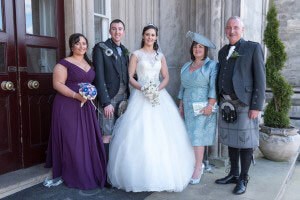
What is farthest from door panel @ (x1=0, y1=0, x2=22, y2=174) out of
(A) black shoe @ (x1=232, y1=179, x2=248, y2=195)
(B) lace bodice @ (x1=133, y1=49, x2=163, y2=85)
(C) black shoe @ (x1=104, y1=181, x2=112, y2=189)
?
(A) black shoe @ (x1=232, y1=179, x2=248, y2=195)

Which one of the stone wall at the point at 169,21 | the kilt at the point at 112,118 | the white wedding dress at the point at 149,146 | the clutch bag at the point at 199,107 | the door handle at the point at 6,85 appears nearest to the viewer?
the white wedding dress at the point at 149,146

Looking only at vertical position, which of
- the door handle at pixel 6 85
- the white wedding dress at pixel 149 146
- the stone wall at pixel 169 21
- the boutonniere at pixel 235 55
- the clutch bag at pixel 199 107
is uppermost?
the stone wall at pixel 169 21

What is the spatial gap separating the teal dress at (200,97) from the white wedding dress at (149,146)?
0.11 metres

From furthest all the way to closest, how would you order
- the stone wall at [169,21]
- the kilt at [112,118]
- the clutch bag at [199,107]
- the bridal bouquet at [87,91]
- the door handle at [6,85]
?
1. the stone wall at [169,21]
2. the clutch bag at [199,107]
3. the kilt at [112,118]
4. the door handle at [6,85]
5. the bridal bouquet at [87,91]

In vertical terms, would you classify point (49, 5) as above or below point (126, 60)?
above

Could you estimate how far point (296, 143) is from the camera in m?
4.15

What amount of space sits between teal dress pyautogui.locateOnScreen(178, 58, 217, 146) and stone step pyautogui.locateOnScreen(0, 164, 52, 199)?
5.09ft

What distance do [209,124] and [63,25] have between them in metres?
1.92

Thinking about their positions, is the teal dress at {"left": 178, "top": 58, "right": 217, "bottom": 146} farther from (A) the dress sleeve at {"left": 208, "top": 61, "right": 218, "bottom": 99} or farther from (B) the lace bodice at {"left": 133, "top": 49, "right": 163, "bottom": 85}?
(B) the lace bodice at {"left": 133, "top": 49, "right": 163, "bottom": 85}

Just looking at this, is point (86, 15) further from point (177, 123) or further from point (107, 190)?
point (107, 190)

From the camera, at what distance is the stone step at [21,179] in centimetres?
280

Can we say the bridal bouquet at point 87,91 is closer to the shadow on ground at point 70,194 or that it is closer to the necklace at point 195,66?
the shadow on ground at point 70,194

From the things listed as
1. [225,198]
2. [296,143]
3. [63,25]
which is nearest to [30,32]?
[63,25]

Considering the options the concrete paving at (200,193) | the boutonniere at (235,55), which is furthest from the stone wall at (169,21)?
the concrete paving at (200,193)
